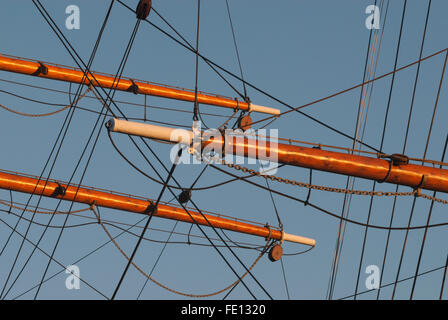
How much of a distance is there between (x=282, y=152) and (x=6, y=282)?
8112 mm

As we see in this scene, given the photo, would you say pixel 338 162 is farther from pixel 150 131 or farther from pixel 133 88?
pixel 133 88

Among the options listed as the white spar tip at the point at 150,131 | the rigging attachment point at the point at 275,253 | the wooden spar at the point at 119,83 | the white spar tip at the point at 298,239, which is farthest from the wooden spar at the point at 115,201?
the white spar tip at the point at 150,131

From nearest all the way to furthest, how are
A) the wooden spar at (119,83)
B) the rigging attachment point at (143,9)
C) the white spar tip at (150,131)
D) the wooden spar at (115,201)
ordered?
the white spar tip at (150,131) < the rigging attachment point at (143,9) < the wooden spar at (115,201) < the wooden spar at (119,83)

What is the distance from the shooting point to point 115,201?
1869 centimetres

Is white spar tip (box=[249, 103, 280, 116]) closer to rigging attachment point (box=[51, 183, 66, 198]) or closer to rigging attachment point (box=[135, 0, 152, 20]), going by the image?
rigging attachment point (box=[51, 183, 66, 198])

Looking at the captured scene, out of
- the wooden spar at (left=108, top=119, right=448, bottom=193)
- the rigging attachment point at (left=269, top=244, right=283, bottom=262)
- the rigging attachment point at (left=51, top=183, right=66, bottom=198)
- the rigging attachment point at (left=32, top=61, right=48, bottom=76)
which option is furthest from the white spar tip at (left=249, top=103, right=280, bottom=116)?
the wooden spar at (left=108, top=119, right=448, bottom=193)

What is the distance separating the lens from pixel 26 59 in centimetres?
2002

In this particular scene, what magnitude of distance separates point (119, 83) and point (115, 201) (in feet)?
14.8

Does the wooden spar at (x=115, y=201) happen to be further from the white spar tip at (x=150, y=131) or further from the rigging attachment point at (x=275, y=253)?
the white spar tip at (x=150, y=131)

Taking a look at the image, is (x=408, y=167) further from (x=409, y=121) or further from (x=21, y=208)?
(x=21, y=208)

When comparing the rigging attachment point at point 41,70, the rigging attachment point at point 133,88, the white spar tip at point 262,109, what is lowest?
the rigging attachment point at point 41,70

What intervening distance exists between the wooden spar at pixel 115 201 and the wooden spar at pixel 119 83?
287 centimetres

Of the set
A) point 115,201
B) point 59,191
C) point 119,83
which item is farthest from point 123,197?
point 119,83

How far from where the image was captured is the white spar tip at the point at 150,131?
33.2 ft
